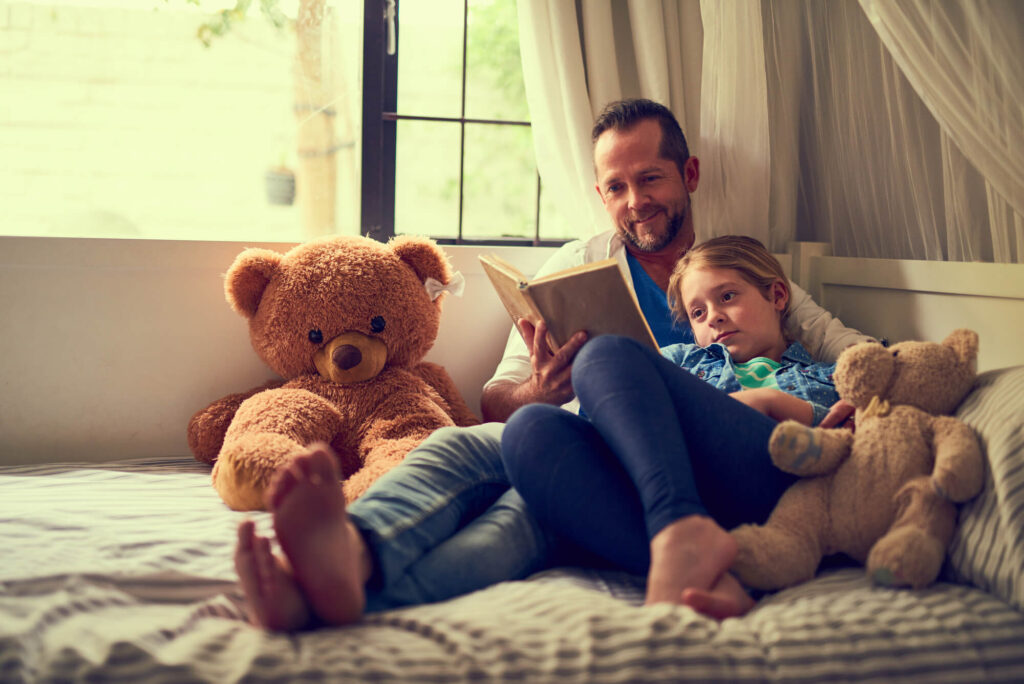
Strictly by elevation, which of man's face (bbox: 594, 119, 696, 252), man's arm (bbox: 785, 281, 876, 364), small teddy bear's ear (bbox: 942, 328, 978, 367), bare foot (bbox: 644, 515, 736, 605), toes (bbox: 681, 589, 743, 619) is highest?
man's face (bbox: 594, 119, 696, 252)

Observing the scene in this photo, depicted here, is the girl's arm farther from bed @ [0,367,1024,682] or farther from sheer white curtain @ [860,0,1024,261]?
sheer white curtain @ [860,0,1024,261]

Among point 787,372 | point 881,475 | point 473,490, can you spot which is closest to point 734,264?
point 787,372

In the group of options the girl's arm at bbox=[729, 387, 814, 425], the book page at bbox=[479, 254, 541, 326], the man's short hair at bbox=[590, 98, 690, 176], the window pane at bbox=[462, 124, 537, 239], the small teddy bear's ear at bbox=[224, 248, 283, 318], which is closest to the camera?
the girl's arm at bbox=[729, 387, 814, 425]

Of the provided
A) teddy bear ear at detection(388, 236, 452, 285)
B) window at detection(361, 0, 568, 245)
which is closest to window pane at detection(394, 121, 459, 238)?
window at detection(361, 0, 568, 245)

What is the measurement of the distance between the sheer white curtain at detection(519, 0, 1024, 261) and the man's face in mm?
164

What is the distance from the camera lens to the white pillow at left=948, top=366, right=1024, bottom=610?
892 millimetres

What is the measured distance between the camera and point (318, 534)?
82 cm

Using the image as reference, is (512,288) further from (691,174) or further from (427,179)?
(427,179)

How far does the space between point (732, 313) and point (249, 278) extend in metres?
0.97

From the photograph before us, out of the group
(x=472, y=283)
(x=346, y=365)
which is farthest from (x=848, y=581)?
(x=472, y=283)

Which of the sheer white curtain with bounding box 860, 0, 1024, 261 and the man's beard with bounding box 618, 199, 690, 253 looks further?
the man's beard with bounding box 618, 199, 690, 253

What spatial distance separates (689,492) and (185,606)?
0.64 m

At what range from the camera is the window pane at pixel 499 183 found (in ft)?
7.22

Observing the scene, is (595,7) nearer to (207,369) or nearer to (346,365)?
(346,365)
